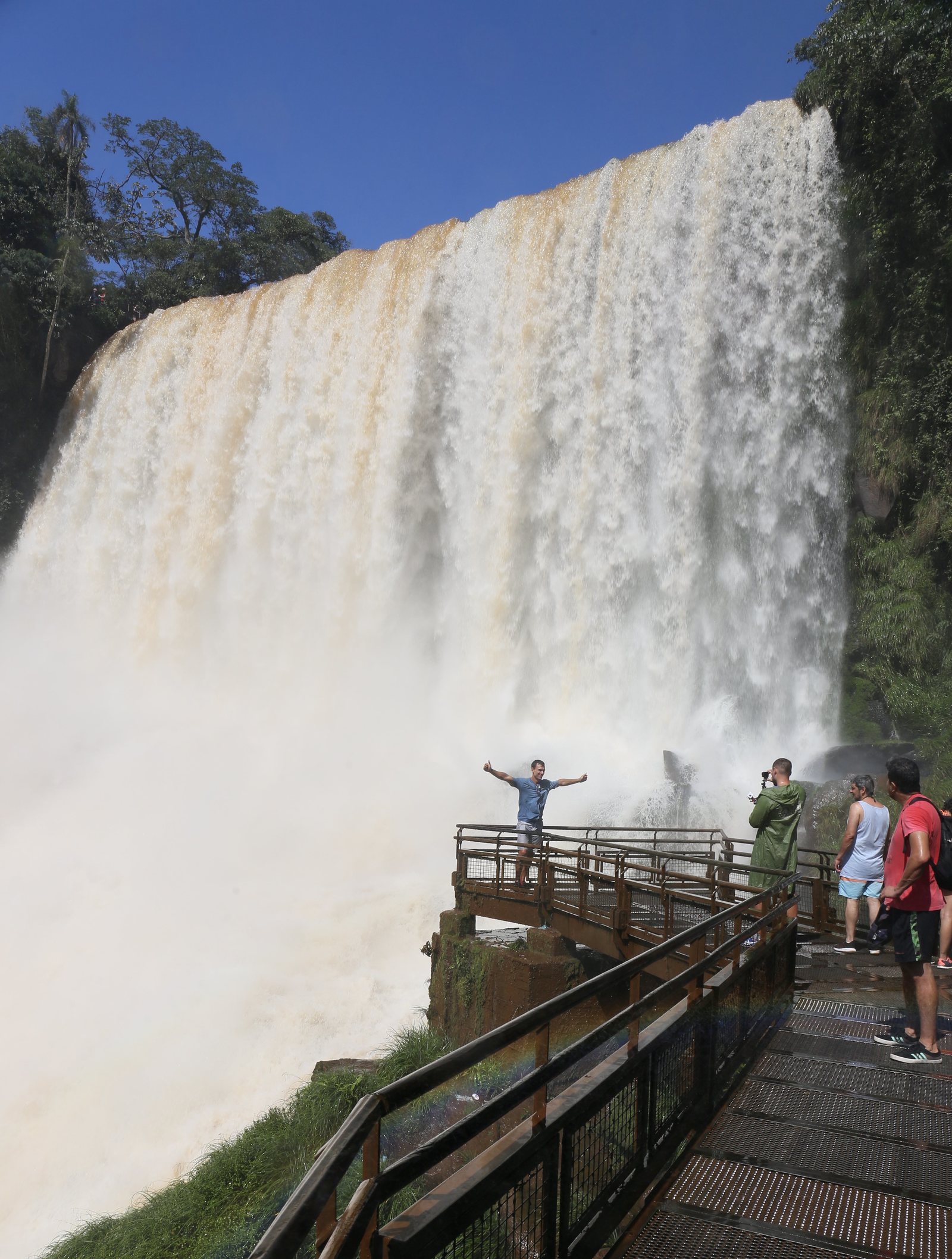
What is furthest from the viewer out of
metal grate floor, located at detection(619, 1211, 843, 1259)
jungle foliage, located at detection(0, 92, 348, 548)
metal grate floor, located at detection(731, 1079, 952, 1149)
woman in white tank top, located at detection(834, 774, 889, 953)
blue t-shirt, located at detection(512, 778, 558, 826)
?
jungle foliage, located at detection(0, 92, 348, 548)

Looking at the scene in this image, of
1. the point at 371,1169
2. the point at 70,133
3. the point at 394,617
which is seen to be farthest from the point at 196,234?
the point at 371,1169

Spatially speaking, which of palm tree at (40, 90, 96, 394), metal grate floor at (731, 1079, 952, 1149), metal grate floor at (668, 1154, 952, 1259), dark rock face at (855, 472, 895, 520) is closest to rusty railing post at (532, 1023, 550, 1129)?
metal grate floor at (668, 1154, 952, 1259)

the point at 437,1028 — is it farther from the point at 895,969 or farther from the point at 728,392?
the point at 728,392

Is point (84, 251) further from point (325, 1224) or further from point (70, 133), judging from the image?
point (325, 1224)

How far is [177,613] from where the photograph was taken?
29438 mm

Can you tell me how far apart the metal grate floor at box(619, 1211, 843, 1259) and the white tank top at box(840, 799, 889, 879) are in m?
5.12

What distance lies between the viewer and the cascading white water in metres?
13.9

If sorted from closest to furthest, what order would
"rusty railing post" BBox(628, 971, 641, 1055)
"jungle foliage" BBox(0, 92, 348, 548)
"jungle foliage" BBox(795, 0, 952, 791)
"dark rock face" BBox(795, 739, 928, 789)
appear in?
"rusty railing post" BBox(628, 971, 641, 1055), "dark rock face" BBox(795, 739, 928, 789), "jungle foliage" BBox(795, 0, 952, 791), "jungle foliage" BBox(0, 92, 348, 548)

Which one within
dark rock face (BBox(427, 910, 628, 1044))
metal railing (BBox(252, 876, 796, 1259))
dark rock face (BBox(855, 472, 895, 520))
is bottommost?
dark rock face (BBox(427, 910, 628, 1044))

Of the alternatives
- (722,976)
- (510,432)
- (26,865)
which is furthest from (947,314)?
(26,865)

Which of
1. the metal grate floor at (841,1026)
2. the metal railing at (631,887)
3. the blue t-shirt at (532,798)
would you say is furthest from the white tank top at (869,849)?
the blue t-shirt at (532,798)

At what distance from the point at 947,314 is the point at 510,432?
9.67 meters

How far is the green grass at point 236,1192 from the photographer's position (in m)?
8.06

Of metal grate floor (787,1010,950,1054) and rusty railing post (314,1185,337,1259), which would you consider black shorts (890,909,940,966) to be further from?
rusty railing post (314,1185,337,1259)
